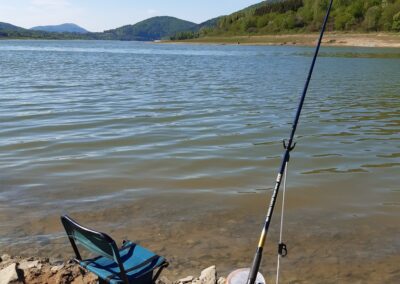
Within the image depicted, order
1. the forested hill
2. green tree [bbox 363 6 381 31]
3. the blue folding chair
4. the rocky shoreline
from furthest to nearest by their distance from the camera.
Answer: the forested hill → green tree [bbox 363 6 381 31] → the rocky shoreline → the blue folding chair

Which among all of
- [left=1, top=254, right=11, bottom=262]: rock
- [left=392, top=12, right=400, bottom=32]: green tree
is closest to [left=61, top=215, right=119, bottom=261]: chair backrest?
[left=1, top=254, right=11, bottom=262]: rock

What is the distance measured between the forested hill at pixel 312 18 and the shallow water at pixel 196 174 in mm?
104610

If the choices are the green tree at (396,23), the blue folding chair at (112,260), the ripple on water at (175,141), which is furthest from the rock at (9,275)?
the green tree at (396,23)

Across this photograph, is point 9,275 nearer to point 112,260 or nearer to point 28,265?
point 28,265

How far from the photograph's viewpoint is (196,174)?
9.22 m

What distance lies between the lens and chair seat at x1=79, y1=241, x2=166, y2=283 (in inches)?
157

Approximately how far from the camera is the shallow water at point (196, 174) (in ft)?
20.7

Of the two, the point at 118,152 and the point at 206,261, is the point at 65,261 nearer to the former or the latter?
the point at 206,261

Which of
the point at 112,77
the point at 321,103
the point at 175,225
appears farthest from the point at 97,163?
the point at 112,77

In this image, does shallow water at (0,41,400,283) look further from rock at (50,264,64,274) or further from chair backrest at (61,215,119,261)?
chair backrest at (61,215,119,261)

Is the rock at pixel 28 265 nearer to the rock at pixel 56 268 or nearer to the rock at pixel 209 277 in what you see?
the rock at pixel 56 268

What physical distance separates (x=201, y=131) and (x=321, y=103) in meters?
7.38

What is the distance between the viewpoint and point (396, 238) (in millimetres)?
6391

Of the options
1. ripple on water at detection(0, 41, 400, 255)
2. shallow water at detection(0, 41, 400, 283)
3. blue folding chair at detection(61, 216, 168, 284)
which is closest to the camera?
blue folding chair at detection(61, 216, 168, 284)
